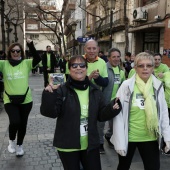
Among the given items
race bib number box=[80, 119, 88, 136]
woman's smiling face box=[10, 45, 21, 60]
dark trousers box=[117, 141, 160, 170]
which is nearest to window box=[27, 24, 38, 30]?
woman's smiling face box=[10, 45, 21, 60]

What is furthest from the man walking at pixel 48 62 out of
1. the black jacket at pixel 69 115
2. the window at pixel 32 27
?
the window at pixel 32 27

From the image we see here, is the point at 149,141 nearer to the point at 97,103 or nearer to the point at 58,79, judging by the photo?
the point at 97,103

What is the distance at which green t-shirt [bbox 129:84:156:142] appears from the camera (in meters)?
2.92

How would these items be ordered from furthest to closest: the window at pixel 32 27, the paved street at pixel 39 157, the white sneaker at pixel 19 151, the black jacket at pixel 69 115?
the window at pixel 32 27, the white sneaker at pixel 19 151, the paved street at pixel 39 157, the black jacket at pixel 69 115

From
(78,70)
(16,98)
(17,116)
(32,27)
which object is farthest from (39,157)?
(32,27)

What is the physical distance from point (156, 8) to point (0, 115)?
1122cm

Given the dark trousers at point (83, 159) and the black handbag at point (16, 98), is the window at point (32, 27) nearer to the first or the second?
the black handbag at point (16, 98)

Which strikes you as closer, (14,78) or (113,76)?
(14,78)

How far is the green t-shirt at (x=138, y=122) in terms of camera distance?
2.92 m

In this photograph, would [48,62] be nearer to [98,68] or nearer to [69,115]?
[98,68]

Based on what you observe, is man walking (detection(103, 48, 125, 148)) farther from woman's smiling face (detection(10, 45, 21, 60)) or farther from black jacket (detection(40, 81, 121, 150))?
black jacket (detection(40, 81, 121, 150))

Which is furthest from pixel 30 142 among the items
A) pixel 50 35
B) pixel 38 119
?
pixel 50 35

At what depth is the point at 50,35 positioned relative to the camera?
6856 centimetres

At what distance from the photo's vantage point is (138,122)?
2932 mm
